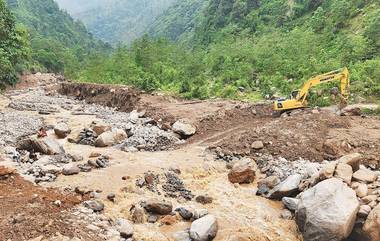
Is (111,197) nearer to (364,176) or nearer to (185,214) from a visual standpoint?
(185,214)

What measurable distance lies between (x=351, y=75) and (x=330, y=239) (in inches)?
853

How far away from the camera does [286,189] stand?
15633 millimetres

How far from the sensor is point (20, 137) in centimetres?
2283

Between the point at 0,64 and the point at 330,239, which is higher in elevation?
the point at 0,64

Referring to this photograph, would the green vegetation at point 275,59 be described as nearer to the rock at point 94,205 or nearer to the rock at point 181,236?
the rock at point 181,236

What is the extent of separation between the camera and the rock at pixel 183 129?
23.9 m

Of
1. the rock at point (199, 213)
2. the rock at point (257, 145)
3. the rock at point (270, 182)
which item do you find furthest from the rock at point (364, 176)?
the rock at point (257, 145)

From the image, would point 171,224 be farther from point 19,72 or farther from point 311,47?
point 19,72

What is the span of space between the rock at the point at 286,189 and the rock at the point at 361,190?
245 centimetres

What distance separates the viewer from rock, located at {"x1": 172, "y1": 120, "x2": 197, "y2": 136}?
78.3 ft

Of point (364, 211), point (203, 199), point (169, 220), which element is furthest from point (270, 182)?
point (169, 220)

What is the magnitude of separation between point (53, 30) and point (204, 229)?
6711 inches

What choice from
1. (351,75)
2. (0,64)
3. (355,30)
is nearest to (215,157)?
(351,75)

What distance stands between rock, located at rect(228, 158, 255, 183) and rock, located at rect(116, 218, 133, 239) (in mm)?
5607
